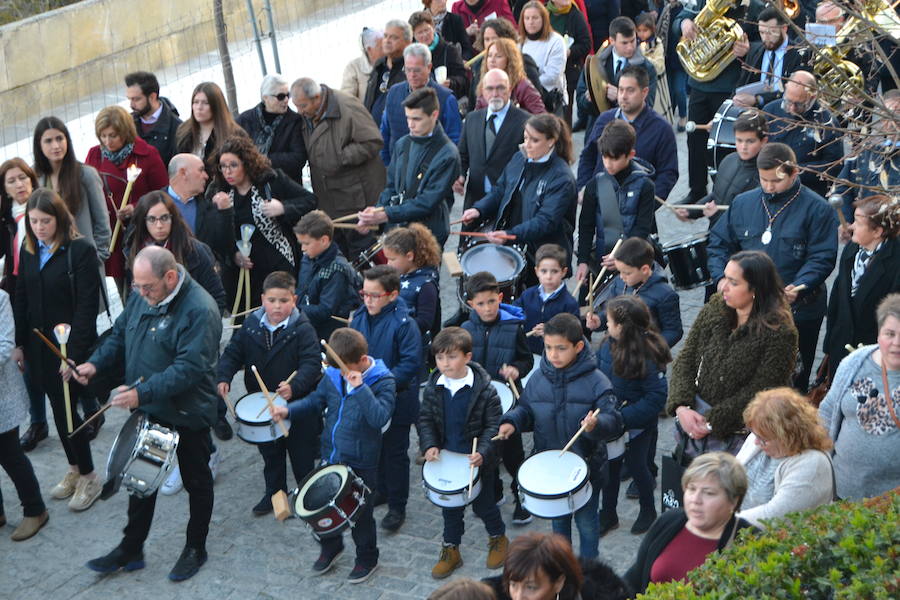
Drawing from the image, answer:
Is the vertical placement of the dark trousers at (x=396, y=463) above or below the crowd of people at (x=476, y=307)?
below

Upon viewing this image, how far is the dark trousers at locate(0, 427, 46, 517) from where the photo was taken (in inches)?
293

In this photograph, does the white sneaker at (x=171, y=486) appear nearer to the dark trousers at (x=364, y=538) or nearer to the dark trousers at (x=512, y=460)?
the dark trousers at (x=364, y=538)

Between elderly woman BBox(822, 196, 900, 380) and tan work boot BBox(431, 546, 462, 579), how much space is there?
2.45 meters

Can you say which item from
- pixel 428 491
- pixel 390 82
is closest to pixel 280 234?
pixel 390 82

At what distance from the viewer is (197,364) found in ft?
22.4

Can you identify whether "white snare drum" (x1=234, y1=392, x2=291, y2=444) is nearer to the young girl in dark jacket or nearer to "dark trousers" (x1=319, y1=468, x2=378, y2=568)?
"dark trousers" (x1=319, y1=468, x2=378, y2=568)

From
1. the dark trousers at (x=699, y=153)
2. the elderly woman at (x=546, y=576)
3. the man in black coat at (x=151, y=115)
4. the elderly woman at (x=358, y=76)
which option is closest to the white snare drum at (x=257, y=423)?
the elderly woman at (x=546, y=576)

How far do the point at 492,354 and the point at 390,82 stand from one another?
13.0ft

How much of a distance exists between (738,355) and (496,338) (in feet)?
5.08

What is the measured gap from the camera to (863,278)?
7199mm

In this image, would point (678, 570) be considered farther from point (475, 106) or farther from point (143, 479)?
point (475, 106)

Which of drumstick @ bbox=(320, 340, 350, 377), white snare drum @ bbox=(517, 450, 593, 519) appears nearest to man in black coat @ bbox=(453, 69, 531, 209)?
drumstick @ bbox=(320, 340, 350, 377)

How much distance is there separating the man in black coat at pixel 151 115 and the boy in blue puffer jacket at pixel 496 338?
3.32 m

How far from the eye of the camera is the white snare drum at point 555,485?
6270 millimetres
